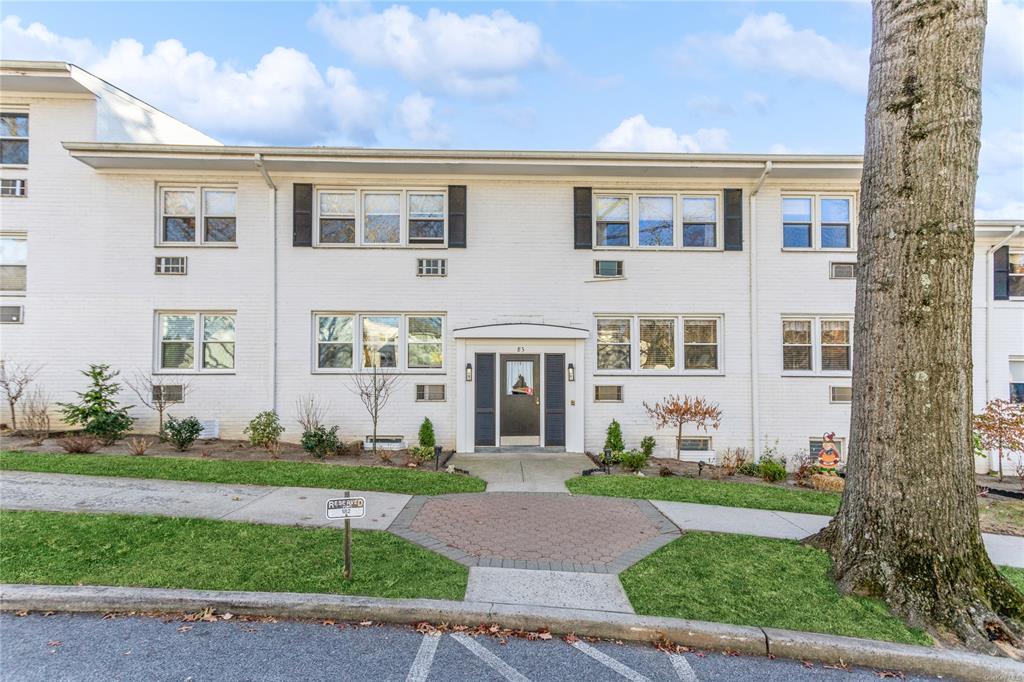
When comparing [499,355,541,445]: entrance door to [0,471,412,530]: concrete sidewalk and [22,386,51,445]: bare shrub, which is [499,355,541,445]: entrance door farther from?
[22,386,51,445]: bare shrub

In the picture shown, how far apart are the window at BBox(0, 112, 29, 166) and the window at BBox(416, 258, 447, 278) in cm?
855

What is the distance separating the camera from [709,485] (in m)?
7.84

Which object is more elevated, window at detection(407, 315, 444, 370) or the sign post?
window at detection(407, 315, 444, 370)

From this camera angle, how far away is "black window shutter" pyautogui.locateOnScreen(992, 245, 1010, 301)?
452 inches

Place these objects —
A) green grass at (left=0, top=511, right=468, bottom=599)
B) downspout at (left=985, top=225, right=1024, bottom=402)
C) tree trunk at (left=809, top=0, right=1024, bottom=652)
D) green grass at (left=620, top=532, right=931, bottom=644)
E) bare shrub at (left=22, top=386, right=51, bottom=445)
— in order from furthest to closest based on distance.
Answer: downspout at (left=985, top=225, right=1024, bottom=402)
bare shrub at (left=22, top=386, right=51, bottom=445)
green grass at (left=0, top=511, right=468, bottom=599)
tree trunk at (left=809, top=0, right=1024, bottom=652)
green grass at (left=620, top=532, right=931, bottom=644)

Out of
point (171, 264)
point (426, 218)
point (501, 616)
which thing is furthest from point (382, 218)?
point (501, 616)

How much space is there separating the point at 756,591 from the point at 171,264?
11873 millimetres

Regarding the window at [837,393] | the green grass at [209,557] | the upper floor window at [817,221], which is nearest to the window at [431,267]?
the green grass at [209,557]

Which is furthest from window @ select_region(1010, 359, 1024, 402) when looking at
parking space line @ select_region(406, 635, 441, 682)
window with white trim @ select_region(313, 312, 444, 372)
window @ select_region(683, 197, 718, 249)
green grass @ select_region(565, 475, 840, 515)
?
parking space line @ select_region(406, 635, 441, 682)

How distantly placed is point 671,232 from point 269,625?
33.4ft

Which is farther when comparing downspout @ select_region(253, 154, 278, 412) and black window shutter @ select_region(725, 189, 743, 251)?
black window shutter @ select_region(725, 189, 743, 251)

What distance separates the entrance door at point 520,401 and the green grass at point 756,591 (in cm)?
572

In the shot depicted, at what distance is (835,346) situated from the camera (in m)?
11.0

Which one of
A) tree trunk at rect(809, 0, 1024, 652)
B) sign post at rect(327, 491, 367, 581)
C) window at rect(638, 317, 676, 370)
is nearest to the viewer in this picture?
tree trunk at rect(809, 0, 1024, 652)
